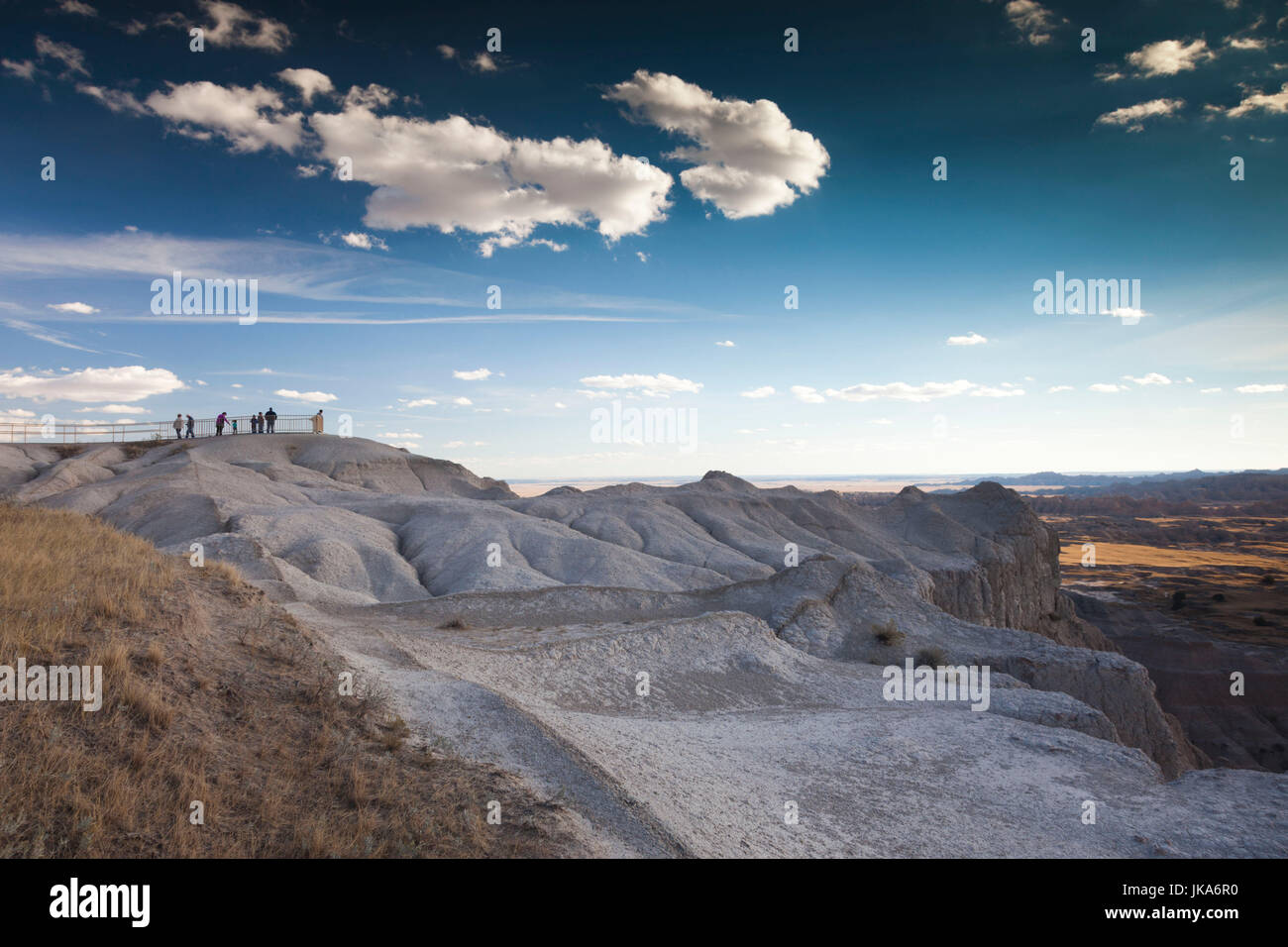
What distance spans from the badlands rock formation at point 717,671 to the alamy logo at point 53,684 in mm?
3446

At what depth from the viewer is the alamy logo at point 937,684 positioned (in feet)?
47.8

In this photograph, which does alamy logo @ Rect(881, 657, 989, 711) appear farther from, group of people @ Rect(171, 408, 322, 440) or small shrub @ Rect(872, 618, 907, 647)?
group of people @ Rect(171, 408, 322, 440)

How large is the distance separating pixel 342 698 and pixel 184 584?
3507mm

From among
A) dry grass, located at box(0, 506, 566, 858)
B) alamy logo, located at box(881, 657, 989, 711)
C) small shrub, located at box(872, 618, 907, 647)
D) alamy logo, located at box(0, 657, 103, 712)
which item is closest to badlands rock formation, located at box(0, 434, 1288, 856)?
small shrub, located at box(872, 618, 907, 647)

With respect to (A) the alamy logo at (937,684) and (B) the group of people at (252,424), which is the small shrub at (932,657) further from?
(B) the group of people at (252,424)

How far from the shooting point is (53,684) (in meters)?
6.97

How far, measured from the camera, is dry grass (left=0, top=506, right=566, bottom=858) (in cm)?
570

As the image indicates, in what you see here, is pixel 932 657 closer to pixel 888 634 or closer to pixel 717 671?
pixel 888 634

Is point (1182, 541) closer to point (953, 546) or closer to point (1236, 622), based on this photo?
point (1236, 622)

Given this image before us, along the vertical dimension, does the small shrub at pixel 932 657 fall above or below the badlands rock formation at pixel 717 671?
below

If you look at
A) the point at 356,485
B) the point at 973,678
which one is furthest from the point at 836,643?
the point at 356,485

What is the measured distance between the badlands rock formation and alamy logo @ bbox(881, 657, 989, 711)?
14.1 inches
